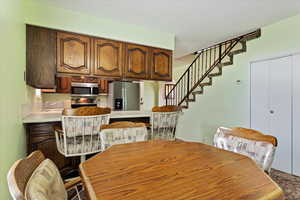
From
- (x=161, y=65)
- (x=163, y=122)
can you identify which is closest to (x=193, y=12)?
(x=161, y=65)

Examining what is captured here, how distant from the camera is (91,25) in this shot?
250cm

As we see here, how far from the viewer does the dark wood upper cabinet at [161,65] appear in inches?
119

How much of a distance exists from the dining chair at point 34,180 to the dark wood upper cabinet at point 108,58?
6.54ft

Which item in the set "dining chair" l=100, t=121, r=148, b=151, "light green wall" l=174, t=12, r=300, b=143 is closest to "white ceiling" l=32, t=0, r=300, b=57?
"light green wall" l=174, t=12, r=300, b=143

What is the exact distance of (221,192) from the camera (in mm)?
627

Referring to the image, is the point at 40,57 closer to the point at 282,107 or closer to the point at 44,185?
the point at 44,185

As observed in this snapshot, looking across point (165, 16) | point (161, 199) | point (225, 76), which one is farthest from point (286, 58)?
point (161, 199)

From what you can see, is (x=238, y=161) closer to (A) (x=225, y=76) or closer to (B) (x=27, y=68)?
(B) (x=27, y=68)

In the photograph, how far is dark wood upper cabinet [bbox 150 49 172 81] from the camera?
303 centimetres

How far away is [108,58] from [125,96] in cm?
208

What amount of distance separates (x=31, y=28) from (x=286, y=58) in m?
3.92

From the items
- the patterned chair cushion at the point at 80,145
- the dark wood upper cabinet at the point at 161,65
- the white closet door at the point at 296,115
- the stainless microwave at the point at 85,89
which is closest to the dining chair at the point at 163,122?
the patterned chair cushion at the point at 80,145

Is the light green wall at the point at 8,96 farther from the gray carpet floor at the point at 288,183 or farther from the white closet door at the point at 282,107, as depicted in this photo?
the white closet door at the point at 282,107

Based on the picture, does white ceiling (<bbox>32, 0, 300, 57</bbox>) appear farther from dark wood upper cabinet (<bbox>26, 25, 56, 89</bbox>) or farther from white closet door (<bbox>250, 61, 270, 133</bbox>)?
white closet door (<bbox>250, 61, 270, 133</bbox>)
